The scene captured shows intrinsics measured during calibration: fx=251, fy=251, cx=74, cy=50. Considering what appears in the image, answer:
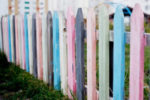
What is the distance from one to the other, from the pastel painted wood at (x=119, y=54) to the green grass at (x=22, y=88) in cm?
85

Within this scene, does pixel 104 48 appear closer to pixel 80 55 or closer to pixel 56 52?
pixel 80 55

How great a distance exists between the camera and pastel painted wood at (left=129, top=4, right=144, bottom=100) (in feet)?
5.98

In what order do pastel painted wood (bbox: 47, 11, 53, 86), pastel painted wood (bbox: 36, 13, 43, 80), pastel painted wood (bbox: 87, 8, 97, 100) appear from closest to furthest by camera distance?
pastel painted wood (bbox: 87, 8, 97, 100), pastel painted wood (bbox: 47, 11, 53, 86), pastel painted wood (bbox: 36, 13, 43, 80)

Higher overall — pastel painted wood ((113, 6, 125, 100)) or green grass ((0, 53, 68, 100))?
pastel painted wood ((113, 6, 125, 100))

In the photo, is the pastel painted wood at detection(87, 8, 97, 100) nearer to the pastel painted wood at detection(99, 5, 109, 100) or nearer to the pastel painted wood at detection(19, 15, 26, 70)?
the pastel painted wood at detection(99, 5, 109, 100)

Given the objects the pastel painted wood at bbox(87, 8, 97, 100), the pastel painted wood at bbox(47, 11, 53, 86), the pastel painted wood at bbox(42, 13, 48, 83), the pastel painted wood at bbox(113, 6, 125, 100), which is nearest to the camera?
the pastel painted wood at bbox(113, 6, 125, 100)

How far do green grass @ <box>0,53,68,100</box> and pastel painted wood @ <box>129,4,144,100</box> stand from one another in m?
1.03

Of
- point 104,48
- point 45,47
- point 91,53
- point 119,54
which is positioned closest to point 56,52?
point 45,47

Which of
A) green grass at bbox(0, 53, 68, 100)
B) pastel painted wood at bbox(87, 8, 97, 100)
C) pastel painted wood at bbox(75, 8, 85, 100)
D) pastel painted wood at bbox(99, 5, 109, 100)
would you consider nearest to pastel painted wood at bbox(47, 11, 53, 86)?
green grass at bbox(0, 53, 68, 100)

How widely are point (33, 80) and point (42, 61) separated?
0.95 feet

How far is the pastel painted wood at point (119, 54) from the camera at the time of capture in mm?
1972

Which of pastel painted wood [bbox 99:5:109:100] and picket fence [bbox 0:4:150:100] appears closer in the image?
picket fence [bbox 0:4:150:100]

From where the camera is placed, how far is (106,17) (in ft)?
6.99

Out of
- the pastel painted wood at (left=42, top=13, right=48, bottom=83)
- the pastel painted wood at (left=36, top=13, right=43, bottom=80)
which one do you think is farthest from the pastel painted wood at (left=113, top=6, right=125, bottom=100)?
the pastel painted wood at (left=36, top=13, right=43, bottom=80)
